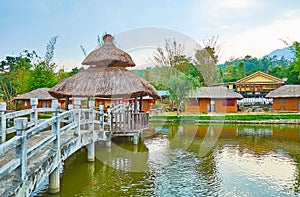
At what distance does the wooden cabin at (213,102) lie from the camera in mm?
32250

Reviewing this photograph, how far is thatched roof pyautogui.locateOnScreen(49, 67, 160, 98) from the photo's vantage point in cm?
1295

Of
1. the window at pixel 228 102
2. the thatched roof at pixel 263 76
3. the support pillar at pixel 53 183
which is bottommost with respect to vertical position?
the support pillar at pixel 53 183

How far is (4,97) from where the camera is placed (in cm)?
3319

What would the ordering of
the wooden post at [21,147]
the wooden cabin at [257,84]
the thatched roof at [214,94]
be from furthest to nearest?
the wooden cabin at [257,84], the thatched roof at [214,94], the wooden post at [21,147]

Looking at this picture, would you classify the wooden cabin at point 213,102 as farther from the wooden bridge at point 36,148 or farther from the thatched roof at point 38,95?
the wooden bridge at point 36,148

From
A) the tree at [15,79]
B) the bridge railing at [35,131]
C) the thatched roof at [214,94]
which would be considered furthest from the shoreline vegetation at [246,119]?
the tree at [15,79]

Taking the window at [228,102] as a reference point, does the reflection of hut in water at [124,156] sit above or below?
below

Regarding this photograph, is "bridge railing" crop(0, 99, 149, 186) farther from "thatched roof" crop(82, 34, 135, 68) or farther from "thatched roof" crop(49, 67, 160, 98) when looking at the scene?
"thatched roof" crop(82, 34, 135, 68)

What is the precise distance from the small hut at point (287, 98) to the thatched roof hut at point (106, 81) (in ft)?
68.2

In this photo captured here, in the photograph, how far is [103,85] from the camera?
43.7 ft

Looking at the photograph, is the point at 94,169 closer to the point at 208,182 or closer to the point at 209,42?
the point at 208,182

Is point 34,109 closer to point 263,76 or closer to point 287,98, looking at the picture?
point 287,98

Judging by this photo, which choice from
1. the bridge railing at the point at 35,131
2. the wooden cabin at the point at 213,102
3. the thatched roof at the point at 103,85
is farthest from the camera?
the wooden cabin at the point at 213,102

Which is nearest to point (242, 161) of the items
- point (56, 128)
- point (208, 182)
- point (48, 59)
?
point (208, 182)
